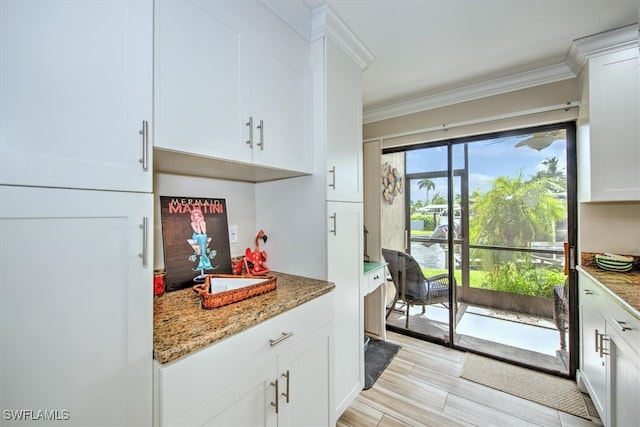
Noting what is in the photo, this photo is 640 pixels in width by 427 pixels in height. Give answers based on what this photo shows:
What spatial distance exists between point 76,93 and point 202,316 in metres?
0.82

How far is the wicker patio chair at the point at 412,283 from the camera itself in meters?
2.74

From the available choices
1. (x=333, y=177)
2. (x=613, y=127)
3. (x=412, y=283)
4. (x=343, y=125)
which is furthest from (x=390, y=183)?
(x=613, y=127)

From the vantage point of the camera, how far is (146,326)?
2.61ft

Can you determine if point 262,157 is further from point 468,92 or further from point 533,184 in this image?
point 533,184

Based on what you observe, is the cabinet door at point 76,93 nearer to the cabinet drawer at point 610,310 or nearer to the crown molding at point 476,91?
the cabinet drawer at point 610,310

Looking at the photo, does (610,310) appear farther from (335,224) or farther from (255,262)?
(255,262)

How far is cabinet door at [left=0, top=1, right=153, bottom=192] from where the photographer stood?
2.00 ft

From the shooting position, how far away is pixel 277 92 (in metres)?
1.39

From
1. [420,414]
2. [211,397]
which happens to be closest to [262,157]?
[211,397]

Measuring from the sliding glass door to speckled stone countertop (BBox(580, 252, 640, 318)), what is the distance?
0.22 metres

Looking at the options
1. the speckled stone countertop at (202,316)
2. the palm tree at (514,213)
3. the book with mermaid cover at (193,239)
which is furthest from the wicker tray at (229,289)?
the palm tree at (514,213)

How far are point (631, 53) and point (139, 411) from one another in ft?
10.3

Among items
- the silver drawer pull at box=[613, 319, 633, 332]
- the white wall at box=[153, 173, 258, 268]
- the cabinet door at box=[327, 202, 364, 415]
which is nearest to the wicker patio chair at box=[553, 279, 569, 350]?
the silver drawer pull at box=[613, 319, 633, 332]

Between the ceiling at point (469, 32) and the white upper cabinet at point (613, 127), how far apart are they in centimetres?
25
